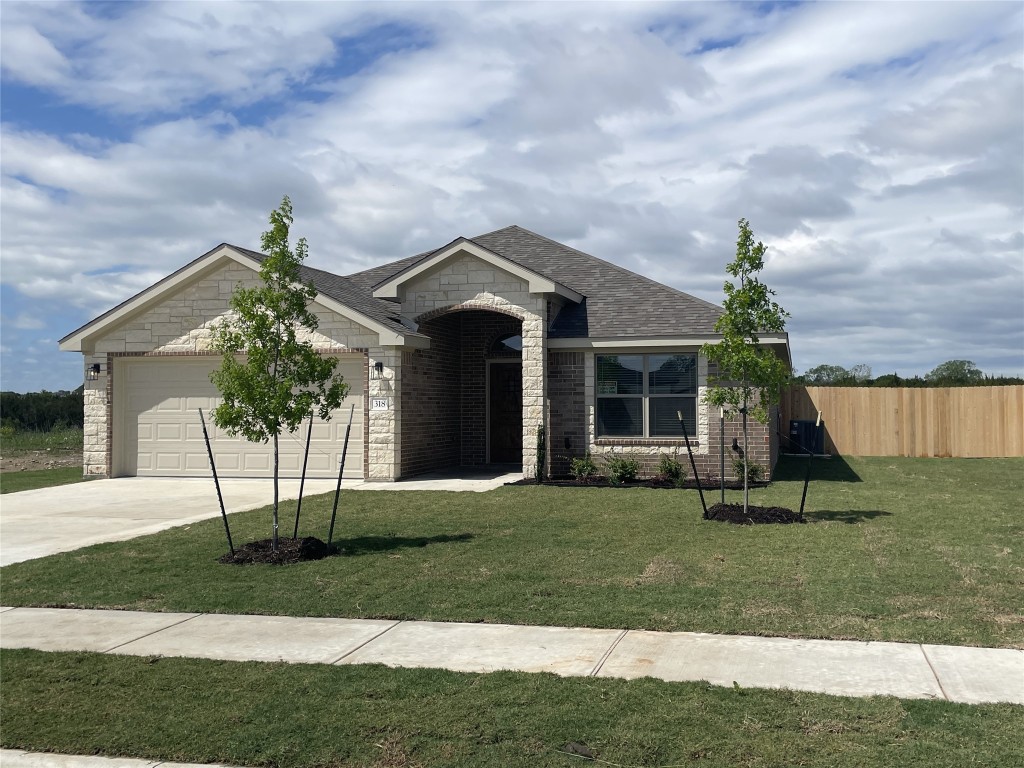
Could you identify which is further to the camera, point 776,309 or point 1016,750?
point 776,309

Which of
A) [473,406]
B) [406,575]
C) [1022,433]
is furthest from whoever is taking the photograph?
[1022,433]

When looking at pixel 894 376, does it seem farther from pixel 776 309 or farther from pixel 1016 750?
pixel 1016 750

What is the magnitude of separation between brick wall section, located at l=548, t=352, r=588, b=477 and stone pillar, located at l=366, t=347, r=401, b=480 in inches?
127

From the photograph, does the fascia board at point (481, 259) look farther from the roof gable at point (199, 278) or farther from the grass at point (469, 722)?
the grass at point (469, 722)

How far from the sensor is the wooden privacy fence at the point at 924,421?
89.5 ft

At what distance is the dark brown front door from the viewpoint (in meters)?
22.5

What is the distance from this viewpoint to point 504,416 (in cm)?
2264

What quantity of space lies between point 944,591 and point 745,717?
3.99 m

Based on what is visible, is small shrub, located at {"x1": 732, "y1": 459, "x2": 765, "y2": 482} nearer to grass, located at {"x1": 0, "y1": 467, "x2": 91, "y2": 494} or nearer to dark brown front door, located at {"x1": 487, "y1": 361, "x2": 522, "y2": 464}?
dark brown front door, located at {"x1": 487, "y1": 361, "x2": 522, "y2": 464}

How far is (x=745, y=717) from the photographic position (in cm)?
504

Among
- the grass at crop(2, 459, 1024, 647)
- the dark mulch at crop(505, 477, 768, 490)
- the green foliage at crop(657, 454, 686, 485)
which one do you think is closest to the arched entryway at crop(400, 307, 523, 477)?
the dark mulch at crop(505, 477, 768, 490)

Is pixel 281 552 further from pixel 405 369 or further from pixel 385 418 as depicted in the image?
pixel 405 369

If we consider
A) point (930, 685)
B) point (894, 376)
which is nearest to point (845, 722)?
point (930, 685)

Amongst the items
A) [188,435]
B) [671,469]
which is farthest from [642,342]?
[188,435]
